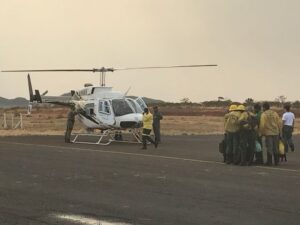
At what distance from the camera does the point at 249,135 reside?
16375 millimetres

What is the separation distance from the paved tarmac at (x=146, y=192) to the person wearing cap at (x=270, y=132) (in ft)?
1.78

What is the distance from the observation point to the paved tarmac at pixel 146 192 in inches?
336

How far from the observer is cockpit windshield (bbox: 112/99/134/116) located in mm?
26894

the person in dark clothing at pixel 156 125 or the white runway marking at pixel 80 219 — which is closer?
the white runway marking at pixel 80 219

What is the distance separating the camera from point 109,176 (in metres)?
13.5

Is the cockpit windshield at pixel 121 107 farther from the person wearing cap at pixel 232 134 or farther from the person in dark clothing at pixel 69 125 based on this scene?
the person wearing cap at pixel 232 134

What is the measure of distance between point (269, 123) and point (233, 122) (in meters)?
1.04

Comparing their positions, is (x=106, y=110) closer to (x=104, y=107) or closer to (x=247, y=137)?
(x=104, y=107)

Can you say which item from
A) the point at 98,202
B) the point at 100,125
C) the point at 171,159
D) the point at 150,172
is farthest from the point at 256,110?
the point at 100,125

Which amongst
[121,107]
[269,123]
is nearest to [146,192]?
[269,123]

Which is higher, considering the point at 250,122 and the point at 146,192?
the point at 250,122

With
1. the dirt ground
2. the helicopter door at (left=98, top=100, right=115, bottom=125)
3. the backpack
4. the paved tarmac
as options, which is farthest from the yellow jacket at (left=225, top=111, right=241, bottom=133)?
the dirt ground

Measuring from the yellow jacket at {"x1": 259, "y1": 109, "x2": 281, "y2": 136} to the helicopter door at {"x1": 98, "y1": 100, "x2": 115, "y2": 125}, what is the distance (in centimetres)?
1167

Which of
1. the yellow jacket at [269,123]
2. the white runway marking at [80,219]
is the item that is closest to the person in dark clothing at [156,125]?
the yellow jacket at [269,123]
